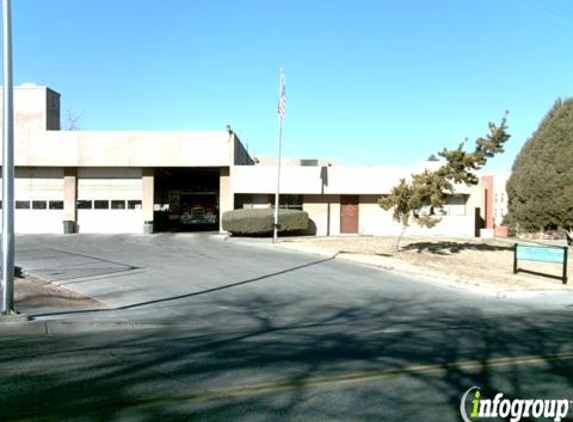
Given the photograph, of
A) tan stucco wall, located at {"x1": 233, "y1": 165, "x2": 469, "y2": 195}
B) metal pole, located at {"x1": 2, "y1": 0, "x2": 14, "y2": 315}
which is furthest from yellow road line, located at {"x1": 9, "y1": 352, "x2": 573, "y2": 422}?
tan stucco wall, located at {"x1": 233, "y1": 165, "x2": 469, "y2": 195}

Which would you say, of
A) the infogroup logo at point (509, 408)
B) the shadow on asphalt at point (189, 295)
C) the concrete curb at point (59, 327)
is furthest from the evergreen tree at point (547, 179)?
the infogroup logo at point (509, 408)

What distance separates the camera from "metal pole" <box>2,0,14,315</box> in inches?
408

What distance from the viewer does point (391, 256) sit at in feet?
82.3

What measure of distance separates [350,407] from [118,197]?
3025 cm

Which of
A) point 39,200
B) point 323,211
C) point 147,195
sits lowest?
point 323,211

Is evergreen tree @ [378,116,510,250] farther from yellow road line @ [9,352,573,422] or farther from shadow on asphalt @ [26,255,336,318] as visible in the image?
yellow road line @ [9,352,573,422]

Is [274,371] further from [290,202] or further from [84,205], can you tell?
[84,205]

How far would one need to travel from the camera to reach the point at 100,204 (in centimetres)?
3394

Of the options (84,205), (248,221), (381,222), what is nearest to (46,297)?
(248,221)

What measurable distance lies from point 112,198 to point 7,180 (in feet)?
79.0

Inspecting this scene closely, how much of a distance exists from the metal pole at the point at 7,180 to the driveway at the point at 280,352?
3.10ft

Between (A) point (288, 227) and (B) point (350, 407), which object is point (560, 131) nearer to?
(A) point (288, 227)

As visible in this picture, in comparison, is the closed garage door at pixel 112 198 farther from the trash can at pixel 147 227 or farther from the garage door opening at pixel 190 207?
the garage door opening at pixel 190 207

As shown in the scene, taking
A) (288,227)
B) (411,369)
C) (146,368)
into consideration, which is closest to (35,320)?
(146,368)
